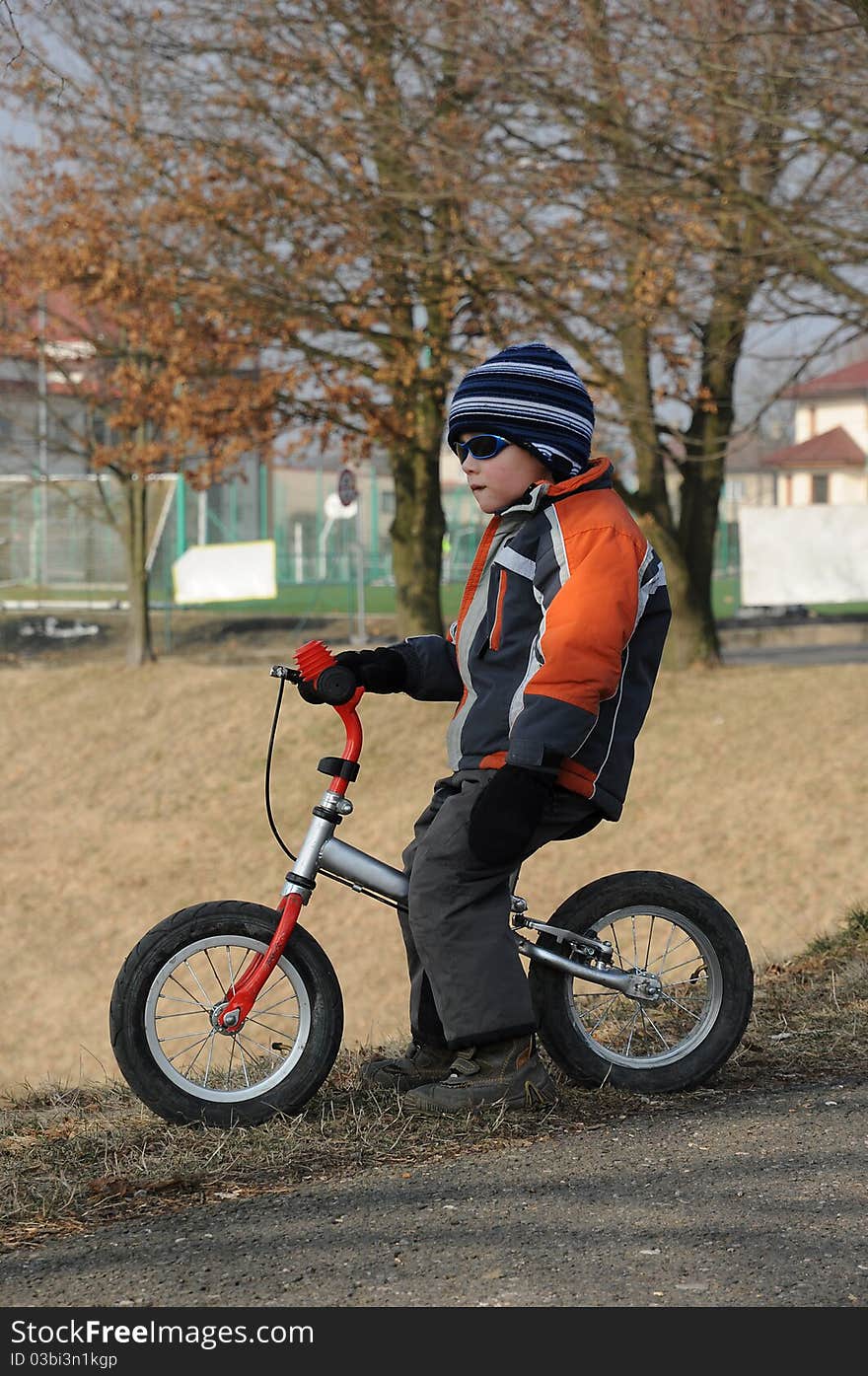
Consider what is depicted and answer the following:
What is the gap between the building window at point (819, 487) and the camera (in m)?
61.4

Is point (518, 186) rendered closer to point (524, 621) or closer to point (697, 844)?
point (697, 844)

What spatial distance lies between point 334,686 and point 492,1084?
1.03 metres

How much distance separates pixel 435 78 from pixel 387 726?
6212 millimetres

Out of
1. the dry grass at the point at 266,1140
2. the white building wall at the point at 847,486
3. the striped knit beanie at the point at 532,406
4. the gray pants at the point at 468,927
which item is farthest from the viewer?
the white building wall at the point at 847,486

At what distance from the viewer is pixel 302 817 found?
1516 centimetres

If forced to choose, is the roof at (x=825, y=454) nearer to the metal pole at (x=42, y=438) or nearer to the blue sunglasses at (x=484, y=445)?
the metal pole at (x=42, y=438)

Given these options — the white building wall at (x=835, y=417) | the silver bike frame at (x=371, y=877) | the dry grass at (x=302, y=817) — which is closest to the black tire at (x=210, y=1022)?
the silver bike frame at (x=371, y=877)

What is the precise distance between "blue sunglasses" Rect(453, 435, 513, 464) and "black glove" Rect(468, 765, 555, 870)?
806 mm

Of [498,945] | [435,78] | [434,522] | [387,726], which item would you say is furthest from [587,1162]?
[434,522]

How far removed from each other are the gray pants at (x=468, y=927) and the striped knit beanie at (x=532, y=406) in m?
0.80

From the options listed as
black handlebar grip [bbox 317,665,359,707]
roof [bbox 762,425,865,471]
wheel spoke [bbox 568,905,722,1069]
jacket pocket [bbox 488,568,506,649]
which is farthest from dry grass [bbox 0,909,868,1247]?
roof [bbox 762,425,865,471]

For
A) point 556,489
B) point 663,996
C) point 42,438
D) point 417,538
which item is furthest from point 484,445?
point 42,438
